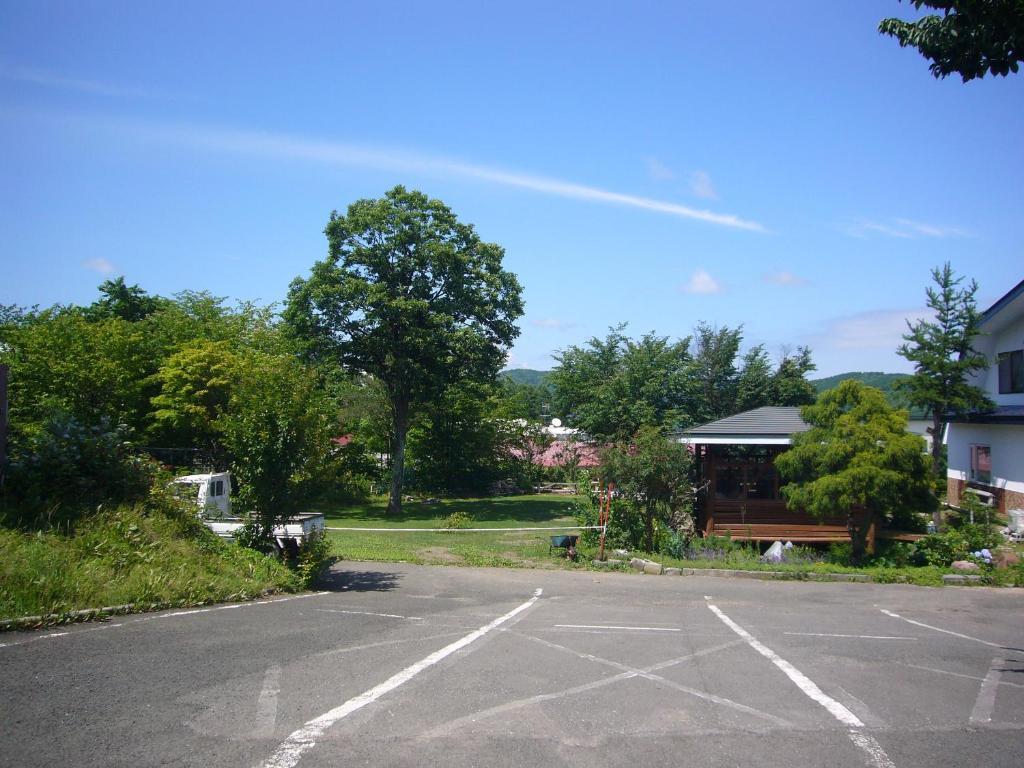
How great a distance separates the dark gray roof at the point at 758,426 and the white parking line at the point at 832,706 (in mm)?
12248

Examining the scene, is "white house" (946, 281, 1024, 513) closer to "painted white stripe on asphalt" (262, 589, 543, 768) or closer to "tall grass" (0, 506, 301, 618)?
"painted white stripe on asphalt" (262, 589, 543, 768)

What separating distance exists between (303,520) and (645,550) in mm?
9188

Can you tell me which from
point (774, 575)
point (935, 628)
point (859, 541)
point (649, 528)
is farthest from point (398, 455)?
point (935, 628)

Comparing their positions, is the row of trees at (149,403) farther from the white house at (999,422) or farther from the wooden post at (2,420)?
the white house at (999,422)

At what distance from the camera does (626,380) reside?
1462 inches

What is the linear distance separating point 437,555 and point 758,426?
1007 cm

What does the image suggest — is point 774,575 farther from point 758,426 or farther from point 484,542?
point 484,542

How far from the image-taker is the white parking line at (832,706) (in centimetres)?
563

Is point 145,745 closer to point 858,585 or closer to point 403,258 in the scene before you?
point 858,585

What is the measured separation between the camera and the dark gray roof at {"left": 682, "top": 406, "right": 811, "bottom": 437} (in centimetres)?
2200

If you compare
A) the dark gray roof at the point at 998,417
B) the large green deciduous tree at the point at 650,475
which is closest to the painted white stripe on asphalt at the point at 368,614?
the large green deciduous tree at the point at 650,475

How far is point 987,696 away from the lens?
7.35 m

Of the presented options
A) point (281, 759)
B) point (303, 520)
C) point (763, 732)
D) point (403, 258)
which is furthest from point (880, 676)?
point (403, 258)

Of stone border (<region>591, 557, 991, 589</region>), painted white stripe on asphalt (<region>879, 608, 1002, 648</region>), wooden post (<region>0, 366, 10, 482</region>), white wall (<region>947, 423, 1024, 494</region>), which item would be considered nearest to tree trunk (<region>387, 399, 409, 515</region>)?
stone border (<region>591, 557, 991, 589</region>)
